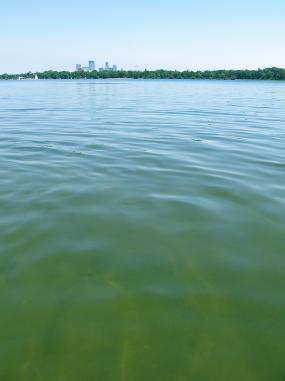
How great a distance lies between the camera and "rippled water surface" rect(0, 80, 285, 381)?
3199 millimetres

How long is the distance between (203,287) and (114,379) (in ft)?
5.22

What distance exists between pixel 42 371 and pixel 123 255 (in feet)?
6.49

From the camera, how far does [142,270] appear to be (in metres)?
4.50

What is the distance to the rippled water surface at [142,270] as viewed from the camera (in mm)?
3199

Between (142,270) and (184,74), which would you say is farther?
(184,74)

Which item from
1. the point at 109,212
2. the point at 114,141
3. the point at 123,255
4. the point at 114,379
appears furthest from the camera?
the point at 114,141

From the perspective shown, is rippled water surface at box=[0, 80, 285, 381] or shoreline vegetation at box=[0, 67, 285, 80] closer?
rippled water surface at box=[0, 80, 285, 381]

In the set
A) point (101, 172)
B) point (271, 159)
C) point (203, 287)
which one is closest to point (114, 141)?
point (101, 172)

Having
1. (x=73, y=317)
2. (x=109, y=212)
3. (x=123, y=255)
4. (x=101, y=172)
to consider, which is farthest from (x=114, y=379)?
(x=101, y=172)

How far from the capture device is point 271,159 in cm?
998

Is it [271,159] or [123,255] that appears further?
[271,159]

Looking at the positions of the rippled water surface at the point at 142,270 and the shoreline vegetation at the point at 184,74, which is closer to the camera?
the rippled water surface at the point at 142,270

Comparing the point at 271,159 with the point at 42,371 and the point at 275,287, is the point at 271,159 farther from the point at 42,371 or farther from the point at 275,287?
the point at 42,371

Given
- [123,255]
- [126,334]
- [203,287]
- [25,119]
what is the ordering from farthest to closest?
1. [25,119]
2. [123,255]
3. [203,287]
4. [126,334]
